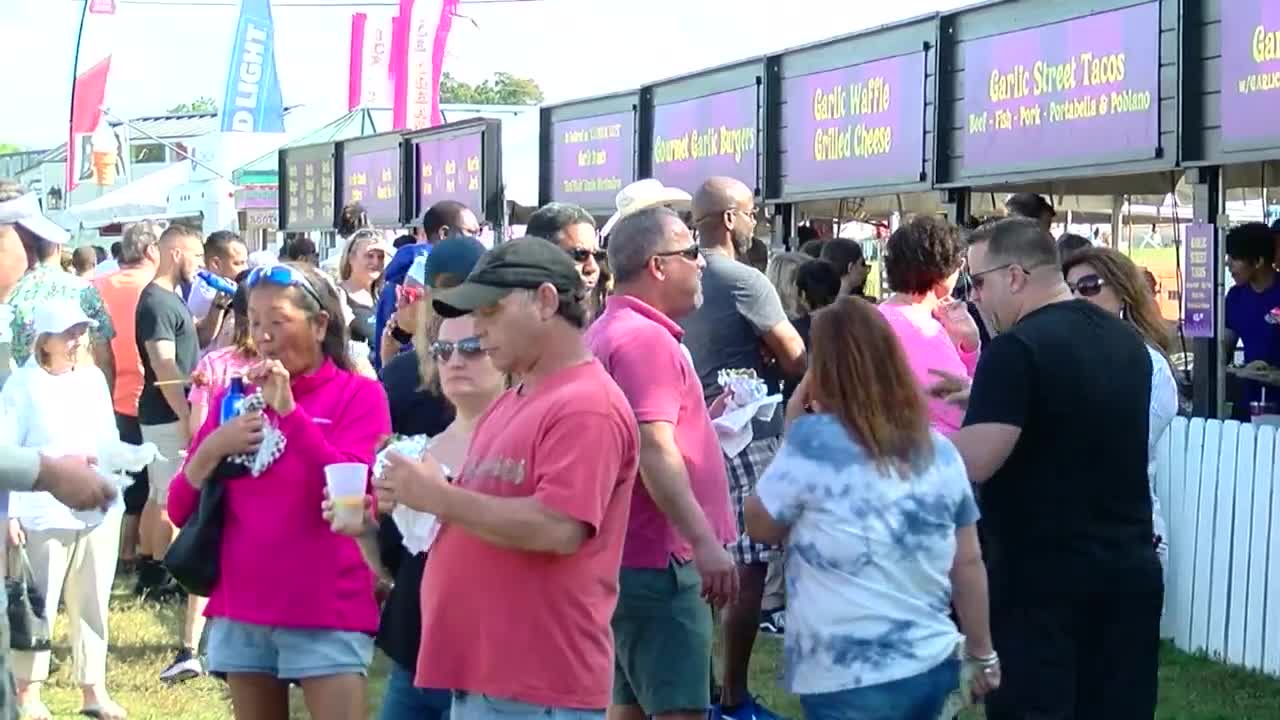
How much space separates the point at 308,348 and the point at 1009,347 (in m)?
1.84

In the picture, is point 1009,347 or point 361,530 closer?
point 361,530

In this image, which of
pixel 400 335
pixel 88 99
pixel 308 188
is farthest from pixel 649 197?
pixel 88 99

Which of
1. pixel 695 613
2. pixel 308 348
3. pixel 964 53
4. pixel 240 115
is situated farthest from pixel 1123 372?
pixel 240 115

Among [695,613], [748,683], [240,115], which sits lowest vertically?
[748,683]

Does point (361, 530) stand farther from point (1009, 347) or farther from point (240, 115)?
point (240, 115)

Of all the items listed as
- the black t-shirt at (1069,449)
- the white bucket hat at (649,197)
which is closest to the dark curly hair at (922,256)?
the white bucket hat at (649,197)

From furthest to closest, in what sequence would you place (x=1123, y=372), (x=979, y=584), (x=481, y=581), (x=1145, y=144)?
(x=1145, y=144), (x=1123, y=372), (x=979, y=584), (x=481, y=581)

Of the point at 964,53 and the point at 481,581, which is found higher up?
the point at 964,53

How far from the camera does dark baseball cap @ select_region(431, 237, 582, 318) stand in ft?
11.8

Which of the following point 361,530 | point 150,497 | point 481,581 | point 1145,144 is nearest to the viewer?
point 481,581

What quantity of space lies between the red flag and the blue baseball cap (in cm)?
2506

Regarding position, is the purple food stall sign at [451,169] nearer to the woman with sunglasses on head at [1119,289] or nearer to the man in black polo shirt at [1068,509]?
the woman with sunglasses on head at [1119,289]

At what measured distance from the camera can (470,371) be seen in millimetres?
4266

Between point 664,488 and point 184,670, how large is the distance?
13.3 feet
